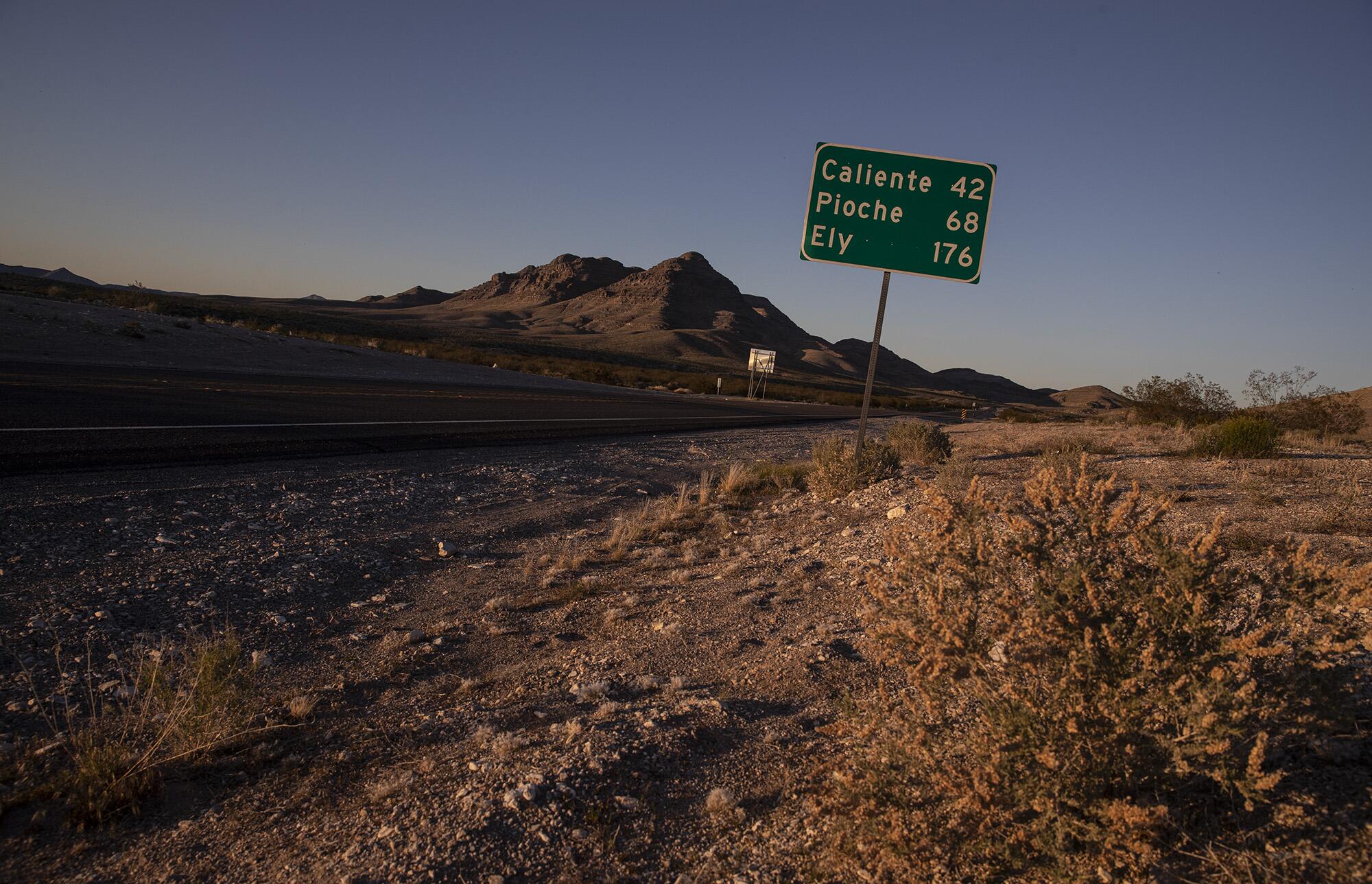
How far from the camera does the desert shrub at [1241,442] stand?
996 cm

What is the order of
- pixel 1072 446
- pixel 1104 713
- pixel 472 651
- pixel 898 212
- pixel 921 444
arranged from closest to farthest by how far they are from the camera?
pixel 1104 713, pixel 472 651, pixel 898 212, pixel 1072 446, pixel 921 444

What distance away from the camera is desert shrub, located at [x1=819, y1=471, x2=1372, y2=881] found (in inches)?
88.6

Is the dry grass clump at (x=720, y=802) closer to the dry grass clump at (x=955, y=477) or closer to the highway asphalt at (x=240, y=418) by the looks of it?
the dry grass clump at (x=955, y=477)

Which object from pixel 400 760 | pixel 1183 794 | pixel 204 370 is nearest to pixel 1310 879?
pixel 1183 794

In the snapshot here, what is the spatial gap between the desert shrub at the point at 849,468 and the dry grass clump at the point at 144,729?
6.60m

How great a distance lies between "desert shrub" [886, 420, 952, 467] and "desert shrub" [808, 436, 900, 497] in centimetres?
119

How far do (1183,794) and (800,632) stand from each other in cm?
236

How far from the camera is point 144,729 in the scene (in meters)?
3.38

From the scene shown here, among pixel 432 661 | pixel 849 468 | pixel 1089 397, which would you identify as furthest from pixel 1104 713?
pixel 1089 397

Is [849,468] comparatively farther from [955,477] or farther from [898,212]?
[898,212]

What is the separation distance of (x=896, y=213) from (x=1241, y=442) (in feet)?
19.0

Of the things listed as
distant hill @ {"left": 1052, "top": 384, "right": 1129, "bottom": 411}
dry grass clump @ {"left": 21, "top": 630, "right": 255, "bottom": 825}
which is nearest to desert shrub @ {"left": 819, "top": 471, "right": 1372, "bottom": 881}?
dry grass clump @ {"left": 21, "top": 630, "right": 255, "bottom": 825}

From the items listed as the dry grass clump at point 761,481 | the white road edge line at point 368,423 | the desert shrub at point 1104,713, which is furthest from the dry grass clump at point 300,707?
the white road edge line at point 368,423

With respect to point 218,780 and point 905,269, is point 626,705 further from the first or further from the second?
point 905,269
